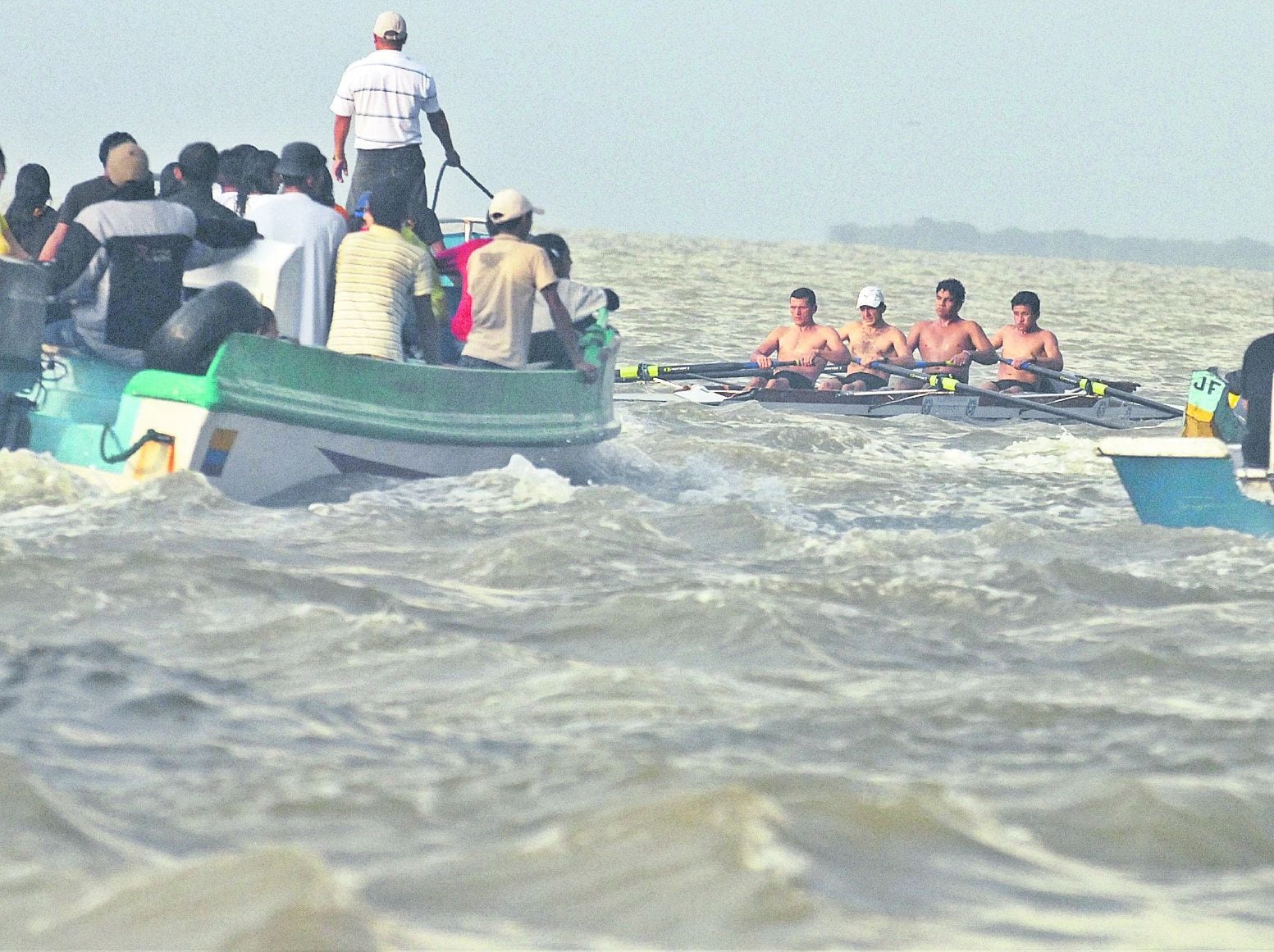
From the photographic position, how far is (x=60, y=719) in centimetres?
531

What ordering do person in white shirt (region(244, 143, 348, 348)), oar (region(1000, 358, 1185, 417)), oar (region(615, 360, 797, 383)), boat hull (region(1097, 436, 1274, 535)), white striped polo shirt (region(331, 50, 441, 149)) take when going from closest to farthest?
boat hull (region(1097, 436, 1274, 535))
person in white shirt (region(244, 143, 348, 348))
white striped polo shirt (region(331, 50, 441, 149))
oar (region(615, 360, 797, 383))
oar (region(1000, 358, 1185, 417))

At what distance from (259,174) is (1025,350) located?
7557mm

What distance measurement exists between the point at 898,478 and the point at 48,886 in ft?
28.1

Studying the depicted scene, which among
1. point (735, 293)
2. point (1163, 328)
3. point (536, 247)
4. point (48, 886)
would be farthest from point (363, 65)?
point (735, 293)

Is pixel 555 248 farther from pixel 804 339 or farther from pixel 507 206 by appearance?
pixel 804 339

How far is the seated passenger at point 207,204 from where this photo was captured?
9062mm

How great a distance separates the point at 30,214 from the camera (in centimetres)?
991

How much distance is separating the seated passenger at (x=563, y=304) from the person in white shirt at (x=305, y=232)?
1.22 m

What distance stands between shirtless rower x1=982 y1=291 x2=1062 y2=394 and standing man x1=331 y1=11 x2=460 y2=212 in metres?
6.40

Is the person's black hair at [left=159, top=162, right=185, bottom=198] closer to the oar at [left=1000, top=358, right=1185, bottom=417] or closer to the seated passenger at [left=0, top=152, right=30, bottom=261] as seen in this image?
the seated passenger at [left=0, top=152, right=30, bottom=261]

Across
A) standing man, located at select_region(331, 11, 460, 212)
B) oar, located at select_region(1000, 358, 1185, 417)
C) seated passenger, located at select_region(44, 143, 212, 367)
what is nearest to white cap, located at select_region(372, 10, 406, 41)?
standing man, located at select_region(331, 11, 460, 212)

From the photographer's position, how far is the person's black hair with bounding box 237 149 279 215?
10977 millimetres

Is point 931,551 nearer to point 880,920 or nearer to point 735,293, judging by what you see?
point 880,920

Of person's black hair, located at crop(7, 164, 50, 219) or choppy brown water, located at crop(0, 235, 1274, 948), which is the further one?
person's black hair, located at crop(7, 164, 50, 219)
